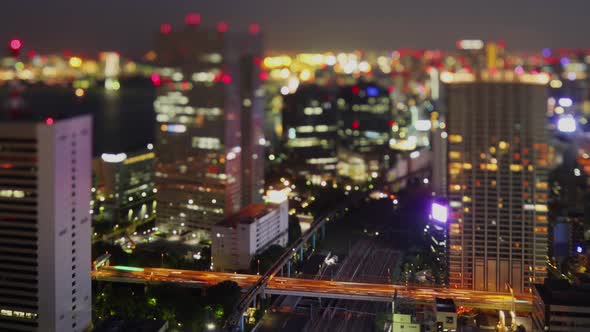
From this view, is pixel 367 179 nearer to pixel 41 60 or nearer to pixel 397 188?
pixel 397 188

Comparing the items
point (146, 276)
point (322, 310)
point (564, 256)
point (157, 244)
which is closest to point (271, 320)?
point (322, 310)

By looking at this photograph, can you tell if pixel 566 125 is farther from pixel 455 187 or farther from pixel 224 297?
pixel 224 297

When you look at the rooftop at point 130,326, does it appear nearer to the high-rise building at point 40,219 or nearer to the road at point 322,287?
the high-rise building at point 40,219

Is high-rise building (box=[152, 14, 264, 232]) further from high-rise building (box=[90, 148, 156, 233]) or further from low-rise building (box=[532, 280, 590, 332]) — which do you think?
low-rise building (box=[532, 280, 590, 332])

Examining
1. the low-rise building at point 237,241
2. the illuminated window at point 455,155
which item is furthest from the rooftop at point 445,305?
the low-rise building at point 237,241

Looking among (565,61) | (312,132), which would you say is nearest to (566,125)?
(312,132)
